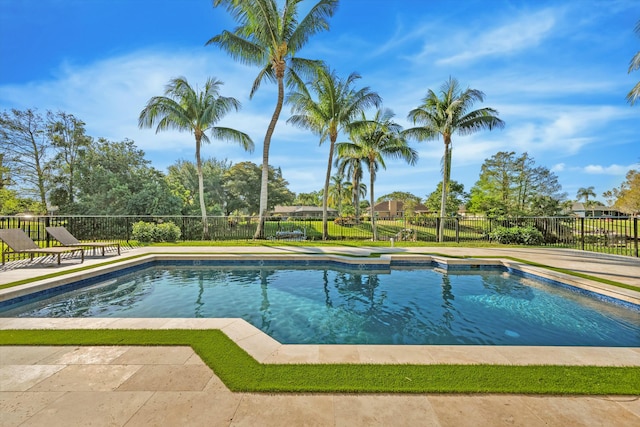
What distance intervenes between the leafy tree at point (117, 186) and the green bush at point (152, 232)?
4703mm

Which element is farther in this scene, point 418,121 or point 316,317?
point 418,121

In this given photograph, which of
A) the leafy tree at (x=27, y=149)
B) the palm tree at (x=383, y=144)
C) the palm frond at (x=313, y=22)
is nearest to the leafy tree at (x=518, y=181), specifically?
the palm tree at (x=383, y=144)

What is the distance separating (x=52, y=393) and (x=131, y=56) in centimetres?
1054

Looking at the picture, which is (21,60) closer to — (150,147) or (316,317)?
(150,147)

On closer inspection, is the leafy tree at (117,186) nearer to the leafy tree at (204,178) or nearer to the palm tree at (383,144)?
the leafy tree at (204,178)

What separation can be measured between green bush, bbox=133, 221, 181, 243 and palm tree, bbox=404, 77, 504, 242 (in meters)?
13.9

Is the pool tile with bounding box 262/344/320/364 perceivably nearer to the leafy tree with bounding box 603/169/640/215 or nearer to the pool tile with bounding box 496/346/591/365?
the pool tile with bounding box 496/346/591/365

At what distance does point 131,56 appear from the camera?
9.27m

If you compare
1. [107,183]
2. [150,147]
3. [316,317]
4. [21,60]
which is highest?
[21,60]

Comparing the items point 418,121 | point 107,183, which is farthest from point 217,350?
point 107,183

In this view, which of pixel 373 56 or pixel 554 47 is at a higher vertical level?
pixel 373 56

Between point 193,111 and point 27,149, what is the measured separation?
1516 cm

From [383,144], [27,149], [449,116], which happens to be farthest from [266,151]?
[27,149]

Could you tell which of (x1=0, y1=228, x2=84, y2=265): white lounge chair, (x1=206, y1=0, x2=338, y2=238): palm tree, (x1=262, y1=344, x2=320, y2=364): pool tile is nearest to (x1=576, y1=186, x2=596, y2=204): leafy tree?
Answer: (x1=206, y1=0, x2=338, y2=238): palm tree
